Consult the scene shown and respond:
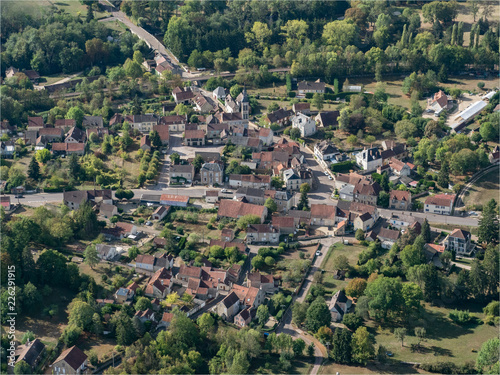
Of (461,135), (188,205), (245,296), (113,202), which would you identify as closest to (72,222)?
(113,202)

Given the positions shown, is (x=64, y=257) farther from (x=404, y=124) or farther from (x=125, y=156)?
(x=404, y=124)

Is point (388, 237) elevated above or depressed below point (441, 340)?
above

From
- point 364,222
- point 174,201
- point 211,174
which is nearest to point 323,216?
point 364,222

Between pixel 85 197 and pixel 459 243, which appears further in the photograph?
pixel 85 197

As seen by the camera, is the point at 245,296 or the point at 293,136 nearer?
the point at 245,296

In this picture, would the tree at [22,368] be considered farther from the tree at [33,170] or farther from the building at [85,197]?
the tree at [33,170]

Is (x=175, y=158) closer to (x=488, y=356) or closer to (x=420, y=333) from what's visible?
(x=420, y=333)
